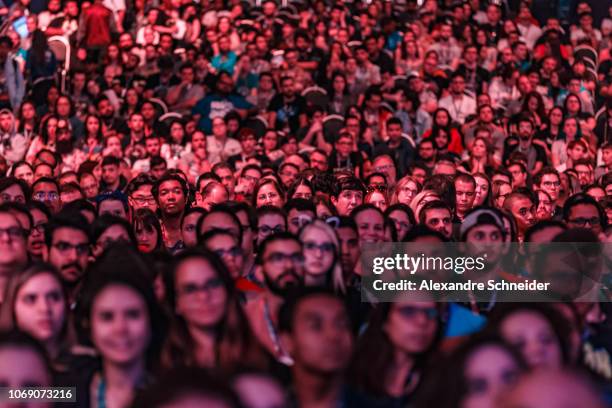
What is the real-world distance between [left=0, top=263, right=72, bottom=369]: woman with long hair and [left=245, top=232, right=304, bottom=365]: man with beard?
0.98 m

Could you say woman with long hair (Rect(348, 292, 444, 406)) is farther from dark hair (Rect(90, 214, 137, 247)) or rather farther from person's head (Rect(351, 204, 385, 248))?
person's head (Rect(351, 204, 385, 248))

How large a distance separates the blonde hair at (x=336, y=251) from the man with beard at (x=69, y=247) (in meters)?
1.36

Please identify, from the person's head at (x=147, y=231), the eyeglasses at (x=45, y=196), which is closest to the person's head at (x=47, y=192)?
the eyeglasses at (x=45, y=196)

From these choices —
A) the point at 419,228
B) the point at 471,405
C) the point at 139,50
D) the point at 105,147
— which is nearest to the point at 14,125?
the point at 105,147

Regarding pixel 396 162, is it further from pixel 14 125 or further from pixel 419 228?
pixel 419 228

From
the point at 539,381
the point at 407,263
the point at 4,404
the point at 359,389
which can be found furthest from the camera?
the point at 407,263

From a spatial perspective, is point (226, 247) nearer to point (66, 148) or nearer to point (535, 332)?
point (535, 332)

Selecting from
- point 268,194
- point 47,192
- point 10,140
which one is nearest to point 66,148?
point 10,140

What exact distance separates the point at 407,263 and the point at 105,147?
8.72 metres

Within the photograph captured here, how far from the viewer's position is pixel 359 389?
527 centimetres

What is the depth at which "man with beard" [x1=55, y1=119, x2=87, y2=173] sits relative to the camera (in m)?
15.3

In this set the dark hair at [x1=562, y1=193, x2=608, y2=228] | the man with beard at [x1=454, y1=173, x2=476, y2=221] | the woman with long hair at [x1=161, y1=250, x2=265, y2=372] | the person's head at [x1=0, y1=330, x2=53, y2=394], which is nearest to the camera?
the person's head at [x1=0, y1=330, x2=53, y2=394]

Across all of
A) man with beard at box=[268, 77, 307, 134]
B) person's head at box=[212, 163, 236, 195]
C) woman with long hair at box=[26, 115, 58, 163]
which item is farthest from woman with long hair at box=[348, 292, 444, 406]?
man with beard at box=[268, 77, 307, 134]

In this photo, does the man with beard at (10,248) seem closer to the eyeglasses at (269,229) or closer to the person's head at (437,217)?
the eyeglasses at (269,229)
